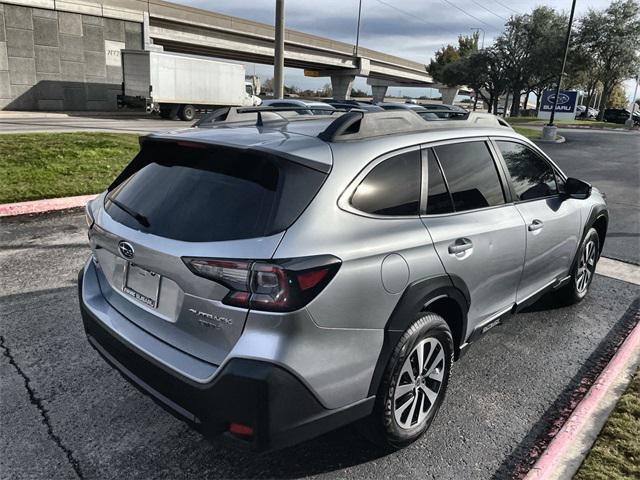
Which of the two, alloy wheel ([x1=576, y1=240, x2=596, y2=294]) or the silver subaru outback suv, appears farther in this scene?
alloy wheel ([x1=576, y1=240, x2=596, y2=294])

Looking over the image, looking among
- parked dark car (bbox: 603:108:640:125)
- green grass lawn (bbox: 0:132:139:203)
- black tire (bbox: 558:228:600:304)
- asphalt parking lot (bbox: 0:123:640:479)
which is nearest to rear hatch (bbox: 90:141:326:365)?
asphalt parking lot (bbox: 0:123:640:479)

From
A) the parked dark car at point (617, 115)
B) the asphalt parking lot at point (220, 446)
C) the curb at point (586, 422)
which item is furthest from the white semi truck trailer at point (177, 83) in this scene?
the parked dark car at point (617, 115)

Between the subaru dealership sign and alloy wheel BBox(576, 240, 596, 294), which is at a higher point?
the subaru dealership sign

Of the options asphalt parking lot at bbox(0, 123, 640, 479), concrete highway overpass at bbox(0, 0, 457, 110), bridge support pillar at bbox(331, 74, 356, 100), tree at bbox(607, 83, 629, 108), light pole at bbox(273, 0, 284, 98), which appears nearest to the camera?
asphalt parking lot at bbox(0, 123, 640, 479)

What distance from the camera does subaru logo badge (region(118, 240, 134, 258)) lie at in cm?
248

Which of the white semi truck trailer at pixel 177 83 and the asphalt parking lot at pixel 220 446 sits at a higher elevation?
the white semi truck trailer at pixel 177 83

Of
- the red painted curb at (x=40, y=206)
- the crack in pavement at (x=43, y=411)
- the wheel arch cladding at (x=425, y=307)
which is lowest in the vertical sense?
the crack in pavement at (x=43, y=411)

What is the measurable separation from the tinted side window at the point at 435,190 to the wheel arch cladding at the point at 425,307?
40 cm

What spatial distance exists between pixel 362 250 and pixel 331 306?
304mm

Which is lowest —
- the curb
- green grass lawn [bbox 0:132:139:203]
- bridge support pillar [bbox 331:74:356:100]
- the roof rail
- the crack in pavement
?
the crack in pavement

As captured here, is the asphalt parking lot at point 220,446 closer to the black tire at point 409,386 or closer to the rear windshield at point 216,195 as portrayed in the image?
the black tire at point 409,386

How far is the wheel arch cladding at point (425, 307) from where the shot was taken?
8.00 feet

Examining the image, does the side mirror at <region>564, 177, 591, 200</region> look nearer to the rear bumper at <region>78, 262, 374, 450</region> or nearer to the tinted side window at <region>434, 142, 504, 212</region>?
→ the tinted side window at <region>434, 142, 504, 212</region>

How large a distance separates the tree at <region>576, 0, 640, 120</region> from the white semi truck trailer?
32028mm
